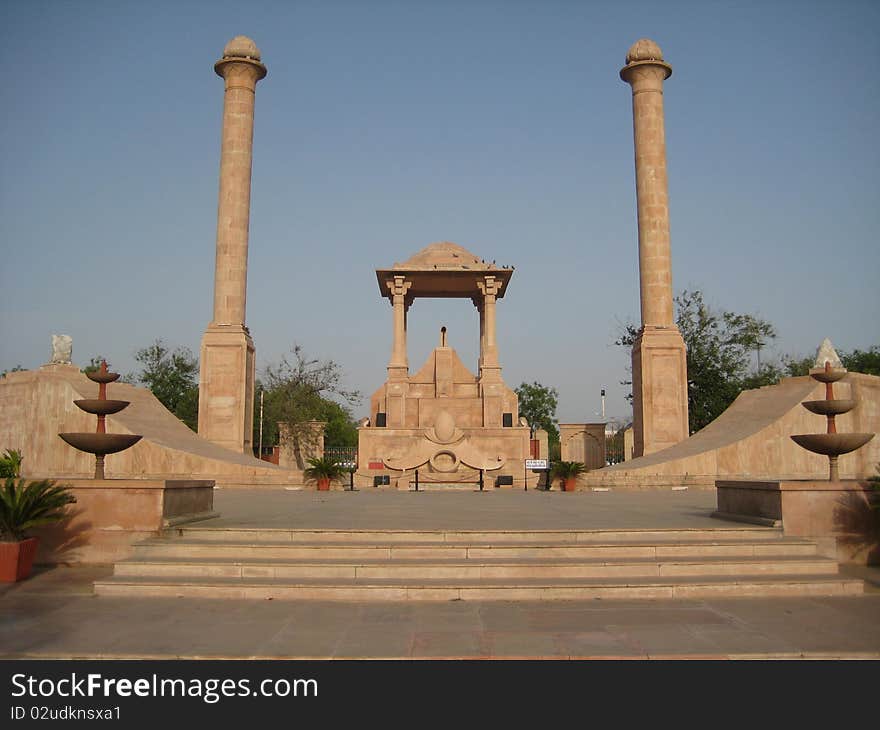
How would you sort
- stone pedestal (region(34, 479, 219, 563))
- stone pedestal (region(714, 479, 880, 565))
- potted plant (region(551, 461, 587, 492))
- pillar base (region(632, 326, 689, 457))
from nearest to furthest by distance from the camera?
stone pedestal (region(34, 479, 219, 563)) → stone pedestal (region(714, 479, 880, 565)) → potted plant (region(551, 461, 587, 492)) → pillar base (region(632, 326, 689, 457))

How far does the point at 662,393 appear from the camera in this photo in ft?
94.8

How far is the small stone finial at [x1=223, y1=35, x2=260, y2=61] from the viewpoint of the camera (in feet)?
102

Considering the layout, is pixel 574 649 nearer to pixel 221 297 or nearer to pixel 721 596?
pixel 721 596

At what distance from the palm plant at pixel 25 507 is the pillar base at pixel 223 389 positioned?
20.9 m

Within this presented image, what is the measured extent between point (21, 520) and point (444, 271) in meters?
24.0

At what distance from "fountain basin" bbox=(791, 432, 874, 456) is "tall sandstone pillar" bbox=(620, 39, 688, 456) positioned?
18832 millimetres

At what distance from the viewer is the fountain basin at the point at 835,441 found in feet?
32.1

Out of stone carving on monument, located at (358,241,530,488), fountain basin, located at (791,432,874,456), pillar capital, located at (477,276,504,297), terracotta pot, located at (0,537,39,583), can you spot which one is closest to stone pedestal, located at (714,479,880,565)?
fountain basin, located at (791,432,874,456)

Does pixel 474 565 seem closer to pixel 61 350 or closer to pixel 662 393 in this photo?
pixel 61 350

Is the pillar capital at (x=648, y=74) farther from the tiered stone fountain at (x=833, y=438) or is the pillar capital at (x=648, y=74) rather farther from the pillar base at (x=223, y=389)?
the tiered stone fountain at (x=833, y=438)

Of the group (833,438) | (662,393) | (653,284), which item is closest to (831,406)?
(833,438)

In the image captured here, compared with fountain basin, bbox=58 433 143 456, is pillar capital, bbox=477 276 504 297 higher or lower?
higher

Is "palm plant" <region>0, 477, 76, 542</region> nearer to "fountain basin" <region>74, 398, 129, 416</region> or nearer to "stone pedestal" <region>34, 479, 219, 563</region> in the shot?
"stone pedestal" <region>34, 479, 219, 563</region>

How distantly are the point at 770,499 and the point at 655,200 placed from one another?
22.6m
